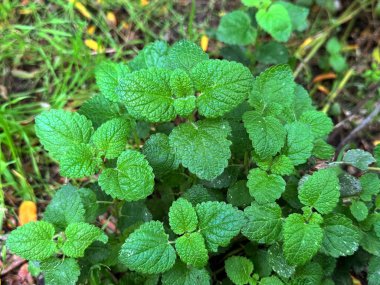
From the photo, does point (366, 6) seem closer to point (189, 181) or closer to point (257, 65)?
point (257, 65)

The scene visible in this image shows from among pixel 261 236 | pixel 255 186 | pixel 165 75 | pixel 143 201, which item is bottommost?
pixel 143 201

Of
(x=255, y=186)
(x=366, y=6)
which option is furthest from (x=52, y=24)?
(x=366, y=6)

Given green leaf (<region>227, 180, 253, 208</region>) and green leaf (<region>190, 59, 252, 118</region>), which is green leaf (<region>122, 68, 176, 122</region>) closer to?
green leaf (<region>190, 59, 252, 118</region>)

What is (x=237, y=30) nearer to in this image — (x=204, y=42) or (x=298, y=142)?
(x=204, y=42)

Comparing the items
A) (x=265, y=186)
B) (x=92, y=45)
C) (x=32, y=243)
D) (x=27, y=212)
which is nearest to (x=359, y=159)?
(x=265, y=186)

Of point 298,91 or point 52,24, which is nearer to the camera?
point 298,91

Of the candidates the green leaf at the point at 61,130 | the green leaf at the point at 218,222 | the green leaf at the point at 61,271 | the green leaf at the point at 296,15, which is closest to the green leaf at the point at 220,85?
the green leaf at the point at 218,222

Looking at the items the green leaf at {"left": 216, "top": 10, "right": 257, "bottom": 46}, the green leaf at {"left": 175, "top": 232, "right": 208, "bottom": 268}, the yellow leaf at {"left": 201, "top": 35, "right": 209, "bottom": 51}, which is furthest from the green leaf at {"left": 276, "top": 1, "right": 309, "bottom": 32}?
the green leaf at {"left": 175, "top": 232, "right": 208, "bottom": 268}
